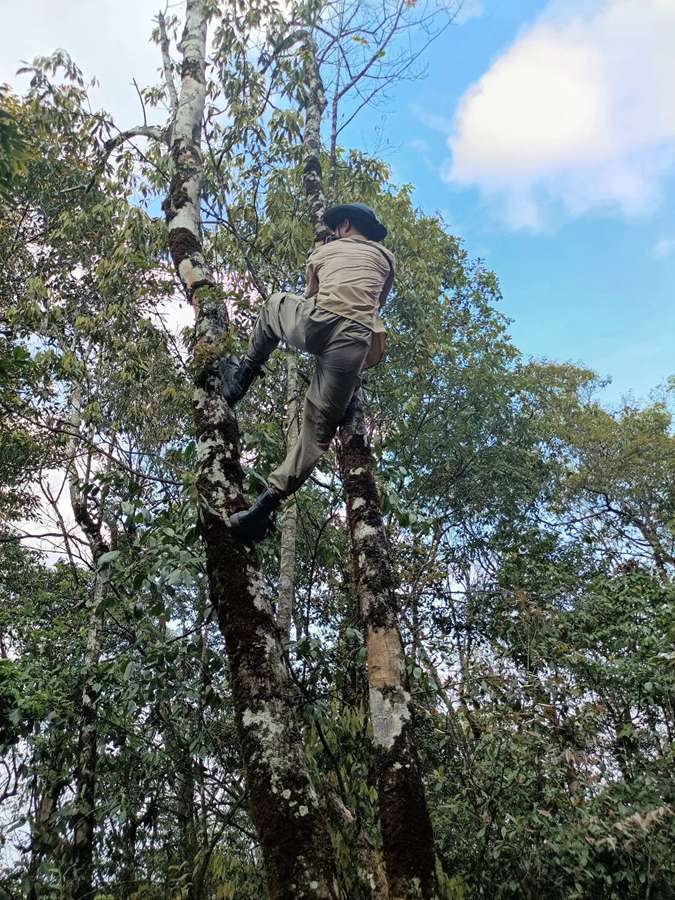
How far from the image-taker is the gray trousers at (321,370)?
2.29 m

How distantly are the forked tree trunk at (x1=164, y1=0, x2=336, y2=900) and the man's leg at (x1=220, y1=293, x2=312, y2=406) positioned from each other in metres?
0.12

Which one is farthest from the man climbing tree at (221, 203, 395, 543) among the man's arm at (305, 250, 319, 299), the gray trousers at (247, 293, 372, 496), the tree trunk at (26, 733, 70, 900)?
the tree trunk at (26, 733, 70, 900)

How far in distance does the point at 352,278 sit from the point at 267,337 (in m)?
0.43

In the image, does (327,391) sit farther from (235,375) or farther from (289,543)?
(289,543)

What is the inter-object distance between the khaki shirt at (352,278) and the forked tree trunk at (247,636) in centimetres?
45

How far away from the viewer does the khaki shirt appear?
92.2 inches

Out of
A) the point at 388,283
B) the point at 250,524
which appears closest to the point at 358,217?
the point at 388,283

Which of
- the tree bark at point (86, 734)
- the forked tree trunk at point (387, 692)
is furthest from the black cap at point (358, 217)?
the tree bark at point (86, 734)

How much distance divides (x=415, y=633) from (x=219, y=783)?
137 centimetres

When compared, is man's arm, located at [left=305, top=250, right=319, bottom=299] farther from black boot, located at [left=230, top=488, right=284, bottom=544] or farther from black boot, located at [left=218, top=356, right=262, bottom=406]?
black boot, located at [left=230, top=488, right=284, bottom=544]

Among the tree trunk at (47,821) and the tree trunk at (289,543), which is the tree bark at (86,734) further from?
the tree trunk at (289,543)

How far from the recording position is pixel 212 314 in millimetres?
2291

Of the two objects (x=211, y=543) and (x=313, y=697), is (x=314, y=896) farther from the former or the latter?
(x=313, y=697)

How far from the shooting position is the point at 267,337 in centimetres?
246
